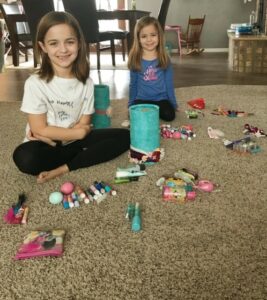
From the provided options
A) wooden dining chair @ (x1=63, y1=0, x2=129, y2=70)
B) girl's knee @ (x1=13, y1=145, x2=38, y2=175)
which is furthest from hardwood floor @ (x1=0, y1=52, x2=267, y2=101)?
girl's knee @ (x1=13, y1=145, x2=38, y2=175)

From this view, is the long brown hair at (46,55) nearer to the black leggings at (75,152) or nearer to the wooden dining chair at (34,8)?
the black leggings at (75,152)

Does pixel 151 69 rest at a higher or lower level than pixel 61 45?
lower

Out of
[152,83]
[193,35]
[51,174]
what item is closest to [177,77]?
[152,83]

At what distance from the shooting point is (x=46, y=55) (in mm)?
1180

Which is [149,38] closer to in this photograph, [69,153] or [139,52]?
[139,52]

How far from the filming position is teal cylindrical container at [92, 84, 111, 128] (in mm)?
1600

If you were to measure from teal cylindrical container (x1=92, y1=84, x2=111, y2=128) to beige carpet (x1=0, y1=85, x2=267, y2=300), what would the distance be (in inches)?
A: 13.8

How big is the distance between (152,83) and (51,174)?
2.90ft

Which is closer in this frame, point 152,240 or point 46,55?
point 152,240

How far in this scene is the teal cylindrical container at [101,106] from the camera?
1.60 m

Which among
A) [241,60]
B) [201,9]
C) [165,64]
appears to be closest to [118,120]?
[165,64]

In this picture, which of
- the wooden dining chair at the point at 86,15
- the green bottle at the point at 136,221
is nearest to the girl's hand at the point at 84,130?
the green bottle at the point at 136,221

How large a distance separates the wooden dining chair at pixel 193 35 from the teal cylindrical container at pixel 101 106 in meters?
3.97

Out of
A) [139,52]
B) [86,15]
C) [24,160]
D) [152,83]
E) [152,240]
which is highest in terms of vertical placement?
[86,15]
